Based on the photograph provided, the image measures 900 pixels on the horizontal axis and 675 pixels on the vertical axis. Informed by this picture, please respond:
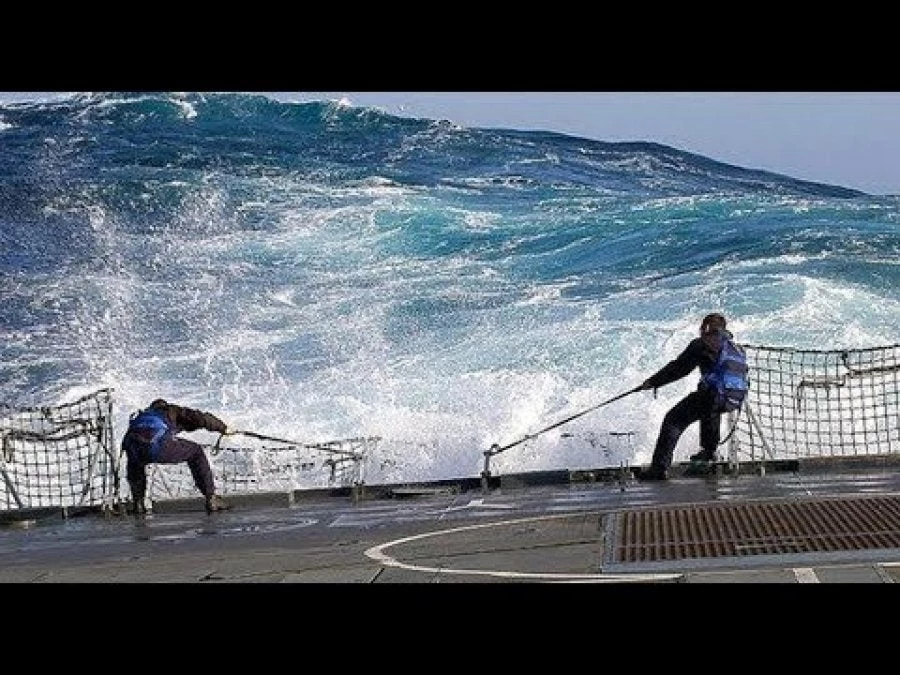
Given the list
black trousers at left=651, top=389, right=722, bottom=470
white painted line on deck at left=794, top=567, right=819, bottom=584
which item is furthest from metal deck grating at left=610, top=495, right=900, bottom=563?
black trousers at left=651, top=389, right=722, bottom=470

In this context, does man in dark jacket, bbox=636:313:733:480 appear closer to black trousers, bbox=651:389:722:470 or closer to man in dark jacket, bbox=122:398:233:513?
black trousers, bbox=651:389:722:470

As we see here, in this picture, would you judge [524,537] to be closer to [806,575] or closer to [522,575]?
[522,575]

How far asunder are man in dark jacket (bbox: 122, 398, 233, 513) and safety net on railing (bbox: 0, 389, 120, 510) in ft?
0.90

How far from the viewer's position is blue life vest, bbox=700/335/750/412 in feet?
57.4

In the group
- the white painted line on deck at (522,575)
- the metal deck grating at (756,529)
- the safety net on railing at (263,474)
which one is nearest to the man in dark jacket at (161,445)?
the metal deck grating at (756,529)

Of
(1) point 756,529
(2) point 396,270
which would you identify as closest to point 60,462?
(1) point 756,529

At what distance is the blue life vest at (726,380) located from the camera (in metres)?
17.5

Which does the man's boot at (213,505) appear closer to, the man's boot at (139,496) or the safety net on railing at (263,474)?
the man's boot at (139,496)

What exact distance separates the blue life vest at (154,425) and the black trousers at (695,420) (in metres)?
4.71

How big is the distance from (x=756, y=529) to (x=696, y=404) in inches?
254

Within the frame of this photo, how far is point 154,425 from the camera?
1833 centimetres
